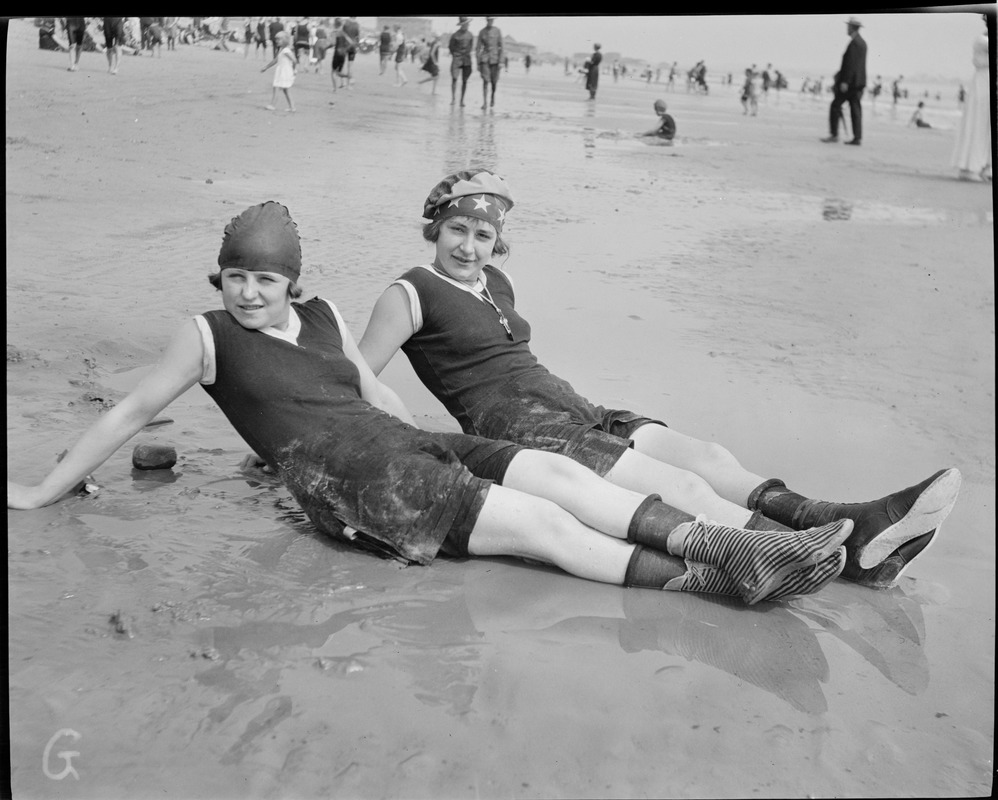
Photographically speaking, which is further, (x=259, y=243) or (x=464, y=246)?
(x=464, y=246)

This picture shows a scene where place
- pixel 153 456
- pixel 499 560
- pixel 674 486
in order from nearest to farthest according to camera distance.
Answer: pixel 499 560, pixel 674 486, pixel 153 456

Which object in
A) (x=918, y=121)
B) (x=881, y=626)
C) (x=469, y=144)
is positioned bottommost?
(x=881, y=626)

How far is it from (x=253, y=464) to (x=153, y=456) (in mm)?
344

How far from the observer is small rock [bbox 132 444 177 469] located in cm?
379

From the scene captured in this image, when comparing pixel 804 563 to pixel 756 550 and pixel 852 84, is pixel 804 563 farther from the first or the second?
pixel 852 84

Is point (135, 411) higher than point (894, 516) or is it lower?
higher

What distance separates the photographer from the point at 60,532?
3242mm

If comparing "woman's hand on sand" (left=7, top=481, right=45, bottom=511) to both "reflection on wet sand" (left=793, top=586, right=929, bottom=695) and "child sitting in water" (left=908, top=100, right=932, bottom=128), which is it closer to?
"reflection on wet sand" (left=793, top=586, right=929, bottom=695)

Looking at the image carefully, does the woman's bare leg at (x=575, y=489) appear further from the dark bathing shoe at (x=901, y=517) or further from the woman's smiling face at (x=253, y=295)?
the woman's smiling face at (x=253, y=295)

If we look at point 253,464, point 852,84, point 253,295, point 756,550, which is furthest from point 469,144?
point 756,550

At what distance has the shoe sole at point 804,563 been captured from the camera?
2812 millimetres

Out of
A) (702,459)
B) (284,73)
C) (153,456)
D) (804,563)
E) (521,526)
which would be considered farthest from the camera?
(284,73)

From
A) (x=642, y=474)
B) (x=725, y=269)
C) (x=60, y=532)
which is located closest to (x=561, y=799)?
(x=642, y=474)

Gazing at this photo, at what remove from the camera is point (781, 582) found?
289cm
